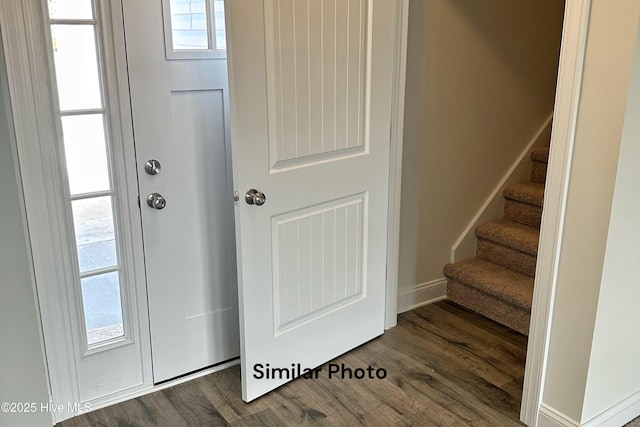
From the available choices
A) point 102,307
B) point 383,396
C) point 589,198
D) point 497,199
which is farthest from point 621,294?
point 102,307

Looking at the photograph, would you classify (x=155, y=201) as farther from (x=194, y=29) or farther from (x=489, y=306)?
(x=489, y=306)

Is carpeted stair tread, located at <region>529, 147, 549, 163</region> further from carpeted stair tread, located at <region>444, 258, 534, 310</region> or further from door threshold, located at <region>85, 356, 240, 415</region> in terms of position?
door threshold, located at <region>85, 356, 240, 415</region>

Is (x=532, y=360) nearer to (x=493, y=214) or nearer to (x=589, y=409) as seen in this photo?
(x=589, y=409)

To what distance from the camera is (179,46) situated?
7.05 ft

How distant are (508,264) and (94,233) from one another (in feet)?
7.04

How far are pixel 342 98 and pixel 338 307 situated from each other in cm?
92

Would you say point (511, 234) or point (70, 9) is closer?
point (70, 9)

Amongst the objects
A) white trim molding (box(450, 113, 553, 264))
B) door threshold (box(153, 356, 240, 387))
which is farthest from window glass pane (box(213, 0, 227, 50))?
white trim molding (box(450, 113, 553, 264))

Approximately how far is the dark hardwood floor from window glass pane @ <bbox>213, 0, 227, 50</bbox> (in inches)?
54.8

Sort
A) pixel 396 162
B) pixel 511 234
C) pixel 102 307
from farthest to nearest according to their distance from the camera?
pixel 511 234 → pixel 396 162 → pixel 102 307

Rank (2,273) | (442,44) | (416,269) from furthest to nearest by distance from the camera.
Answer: (416,269) → (442,44) → (2,273)

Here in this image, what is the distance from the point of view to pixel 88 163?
2.06 meters

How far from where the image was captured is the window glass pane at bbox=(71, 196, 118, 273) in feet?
6.86

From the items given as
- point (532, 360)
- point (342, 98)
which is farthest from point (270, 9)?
point (532, 360)
